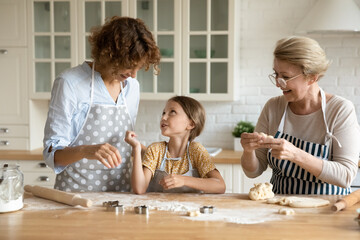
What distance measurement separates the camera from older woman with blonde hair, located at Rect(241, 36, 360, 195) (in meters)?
1.96

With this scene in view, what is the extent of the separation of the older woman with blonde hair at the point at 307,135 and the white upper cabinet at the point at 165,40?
1.60 m

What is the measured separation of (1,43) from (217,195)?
2659mm

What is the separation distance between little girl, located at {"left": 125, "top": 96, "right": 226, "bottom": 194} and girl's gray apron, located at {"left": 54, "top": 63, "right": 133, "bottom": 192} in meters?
0.15

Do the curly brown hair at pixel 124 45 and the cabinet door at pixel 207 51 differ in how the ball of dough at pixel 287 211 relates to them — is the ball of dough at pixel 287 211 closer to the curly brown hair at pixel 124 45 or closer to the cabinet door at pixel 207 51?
the curly brown hair at pixel 124 45

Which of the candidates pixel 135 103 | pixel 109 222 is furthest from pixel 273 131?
pixel 109 222

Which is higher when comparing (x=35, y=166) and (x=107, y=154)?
(x=107, y=154)

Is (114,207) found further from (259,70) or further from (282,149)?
(259,70)

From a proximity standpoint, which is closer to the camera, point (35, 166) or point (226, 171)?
point (226, 171)

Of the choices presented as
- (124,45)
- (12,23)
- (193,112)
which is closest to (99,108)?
(124,45)

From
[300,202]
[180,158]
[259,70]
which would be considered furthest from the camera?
[259,70]

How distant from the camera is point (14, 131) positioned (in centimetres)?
388

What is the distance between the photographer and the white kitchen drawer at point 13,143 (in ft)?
12.7

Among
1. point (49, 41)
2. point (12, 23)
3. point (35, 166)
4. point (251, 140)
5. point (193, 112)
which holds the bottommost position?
point (35, 166)

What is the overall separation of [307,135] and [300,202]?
1.44ft
